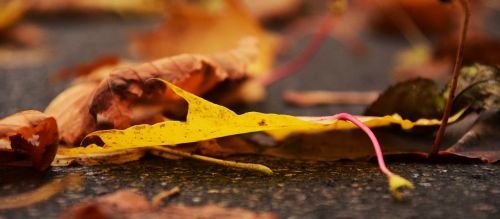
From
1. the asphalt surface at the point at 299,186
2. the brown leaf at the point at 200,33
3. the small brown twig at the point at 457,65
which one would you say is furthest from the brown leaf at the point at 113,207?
the brown leaf at the point at 200,33

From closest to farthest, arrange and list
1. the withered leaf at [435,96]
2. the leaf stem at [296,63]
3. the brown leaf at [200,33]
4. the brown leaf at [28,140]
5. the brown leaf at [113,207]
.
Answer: the brown leaf at [113,207], the brown leaf at [28,140], the withered leaf at [435,96], the brown leaf at [200,33], the leaf stem at [296,63]

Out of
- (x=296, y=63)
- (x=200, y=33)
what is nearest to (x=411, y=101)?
(x=200, y=33)

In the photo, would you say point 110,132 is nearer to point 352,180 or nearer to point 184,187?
point 184,187

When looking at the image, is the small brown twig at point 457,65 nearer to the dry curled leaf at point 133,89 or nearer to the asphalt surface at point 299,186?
the asphalt surface at point 299,186

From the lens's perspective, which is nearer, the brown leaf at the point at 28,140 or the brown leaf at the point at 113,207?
the brown leaf at the point at 113,207

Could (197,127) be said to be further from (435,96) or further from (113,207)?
(435,96)

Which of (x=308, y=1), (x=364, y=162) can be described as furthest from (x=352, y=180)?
(x=308, y=1)
